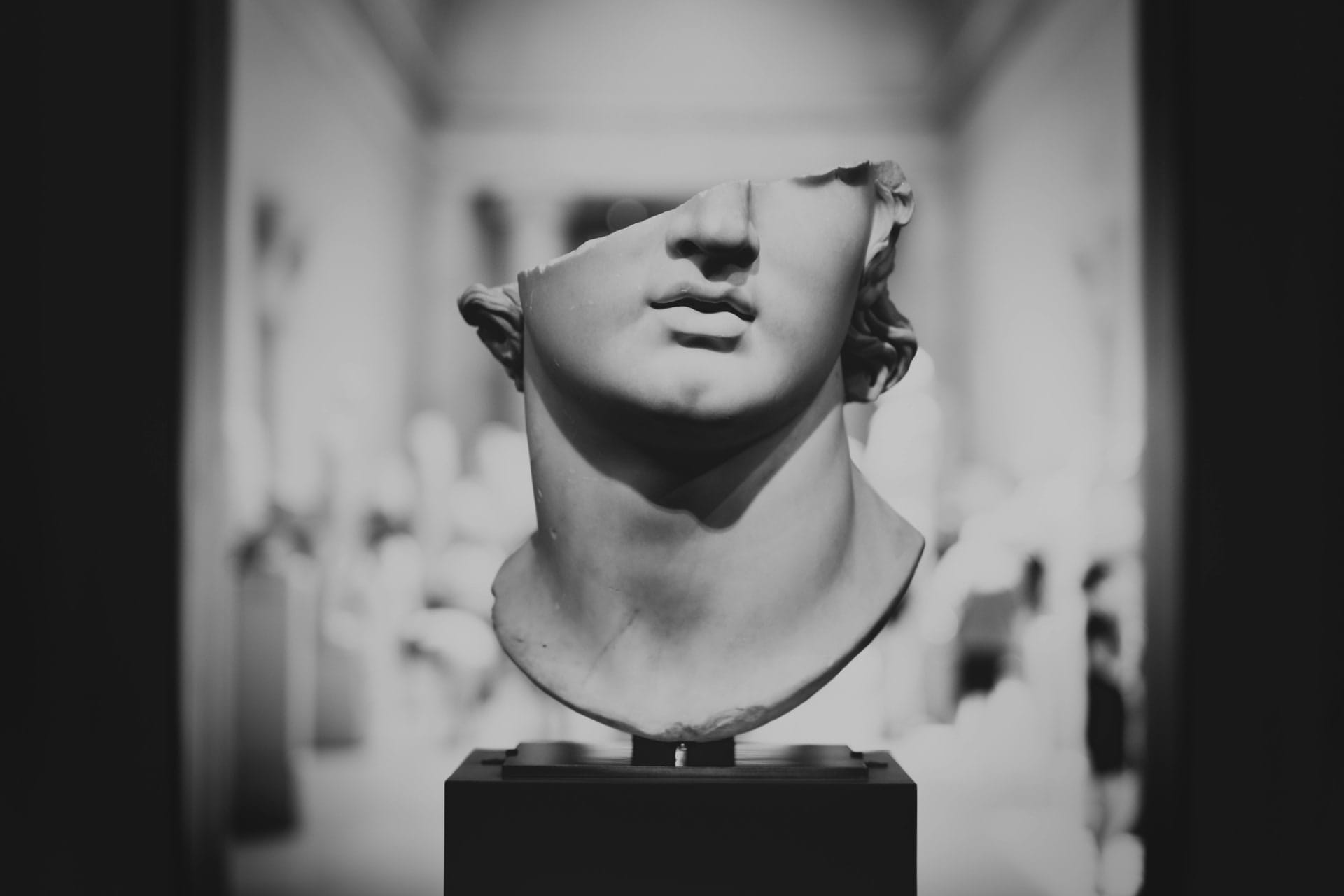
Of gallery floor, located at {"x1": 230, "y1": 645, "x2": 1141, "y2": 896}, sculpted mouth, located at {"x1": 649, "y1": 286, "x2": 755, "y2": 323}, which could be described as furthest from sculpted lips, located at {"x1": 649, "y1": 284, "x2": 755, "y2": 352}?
gallery floor, located at {"x1": 230, "y1": 645, "x2": 1141, "y2": 896}

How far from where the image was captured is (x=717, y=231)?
2.13 m

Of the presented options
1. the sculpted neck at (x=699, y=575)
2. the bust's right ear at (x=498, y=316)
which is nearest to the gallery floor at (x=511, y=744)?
the sculpted neck at (x=699, y=575)

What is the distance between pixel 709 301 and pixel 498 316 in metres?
0.47

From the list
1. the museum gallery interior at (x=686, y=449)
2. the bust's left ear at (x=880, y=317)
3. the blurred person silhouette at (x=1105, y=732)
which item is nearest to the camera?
the museum gallery interior at (x=686, y=449)

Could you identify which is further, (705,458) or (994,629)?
(994,629)

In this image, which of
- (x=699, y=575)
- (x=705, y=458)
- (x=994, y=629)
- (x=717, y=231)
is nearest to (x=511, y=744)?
(x=994, y=629)

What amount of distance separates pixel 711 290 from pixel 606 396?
25 centimetres

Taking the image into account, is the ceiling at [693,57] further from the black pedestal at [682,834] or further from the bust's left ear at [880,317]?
the black pedestal at [682,834]

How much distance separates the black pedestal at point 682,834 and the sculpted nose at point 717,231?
0.86 metres

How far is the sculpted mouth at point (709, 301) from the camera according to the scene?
2.16 m

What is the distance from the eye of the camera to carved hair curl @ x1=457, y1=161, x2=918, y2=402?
2.37 metres

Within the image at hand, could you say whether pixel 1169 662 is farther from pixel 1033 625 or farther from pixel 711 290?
pixel 711 290

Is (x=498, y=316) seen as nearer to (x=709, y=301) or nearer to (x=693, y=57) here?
(x=709, y=301)

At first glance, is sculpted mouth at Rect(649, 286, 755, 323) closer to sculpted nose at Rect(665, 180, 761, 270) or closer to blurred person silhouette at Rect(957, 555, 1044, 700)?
sculpted nose at Rect(665, 180, 761, 270)
